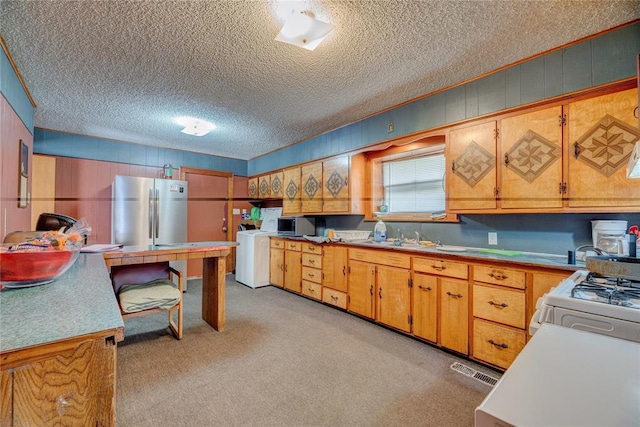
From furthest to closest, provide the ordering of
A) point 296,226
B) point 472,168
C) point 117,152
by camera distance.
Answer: point 117,152, point 296,226, point 472,168

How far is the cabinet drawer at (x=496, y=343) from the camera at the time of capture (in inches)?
79.6

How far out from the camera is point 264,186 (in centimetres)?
553

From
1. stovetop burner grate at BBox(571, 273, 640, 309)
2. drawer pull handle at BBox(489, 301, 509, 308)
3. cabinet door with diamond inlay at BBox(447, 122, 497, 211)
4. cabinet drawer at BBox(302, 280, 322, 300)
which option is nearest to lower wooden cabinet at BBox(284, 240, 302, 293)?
cabinet drawer at BBox(302, 280, 322, 300)

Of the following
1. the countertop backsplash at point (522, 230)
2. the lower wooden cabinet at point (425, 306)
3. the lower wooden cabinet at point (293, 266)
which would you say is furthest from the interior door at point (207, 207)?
the lower wooden cabinet at point (425, 306)

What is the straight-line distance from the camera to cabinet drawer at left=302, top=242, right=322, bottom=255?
3766 mm

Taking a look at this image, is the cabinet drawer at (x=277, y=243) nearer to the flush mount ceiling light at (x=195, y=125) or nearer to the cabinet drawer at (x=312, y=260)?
the cabinet drawer at (x=312, y=260)

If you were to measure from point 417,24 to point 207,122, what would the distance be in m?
2.85

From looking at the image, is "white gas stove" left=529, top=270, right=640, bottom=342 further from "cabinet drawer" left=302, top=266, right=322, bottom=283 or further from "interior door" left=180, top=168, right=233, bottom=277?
"interior door" left=180, top=168, right=233, bottom=277

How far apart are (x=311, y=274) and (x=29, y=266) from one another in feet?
9.91

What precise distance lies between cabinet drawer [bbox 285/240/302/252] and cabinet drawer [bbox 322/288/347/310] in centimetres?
77

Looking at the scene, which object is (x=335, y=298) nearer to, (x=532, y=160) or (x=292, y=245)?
(x=292, y=245)

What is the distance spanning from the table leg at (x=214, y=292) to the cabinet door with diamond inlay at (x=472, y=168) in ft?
7.87

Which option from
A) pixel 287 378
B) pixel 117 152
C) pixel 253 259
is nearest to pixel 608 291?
pixel 287 378

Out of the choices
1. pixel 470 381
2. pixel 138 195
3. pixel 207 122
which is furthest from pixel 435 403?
pixel 138 195
